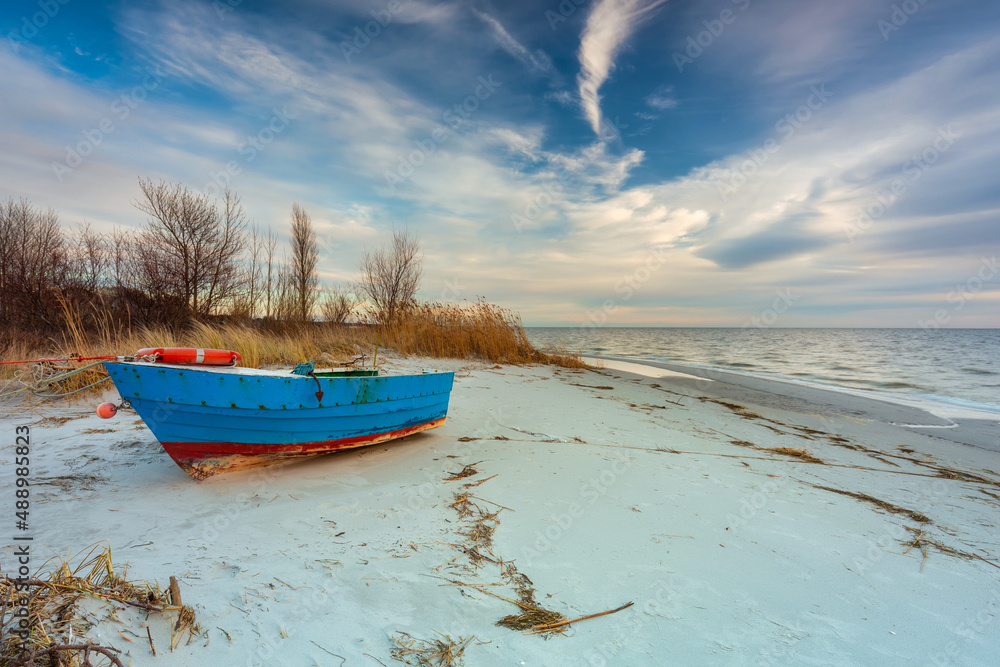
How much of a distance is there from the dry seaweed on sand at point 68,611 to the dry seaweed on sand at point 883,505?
4.71m

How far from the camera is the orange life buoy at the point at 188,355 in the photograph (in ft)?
10.7

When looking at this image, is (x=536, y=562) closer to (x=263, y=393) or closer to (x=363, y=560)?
(x=363, y=560)

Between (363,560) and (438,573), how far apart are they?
0.44 m

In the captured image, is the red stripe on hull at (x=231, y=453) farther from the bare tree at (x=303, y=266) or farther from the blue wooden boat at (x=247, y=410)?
the bare tree at (x=303, y=266)

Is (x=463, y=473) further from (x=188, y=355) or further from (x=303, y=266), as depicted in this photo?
(x=303, y=266)

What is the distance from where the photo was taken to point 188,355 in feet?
11.3

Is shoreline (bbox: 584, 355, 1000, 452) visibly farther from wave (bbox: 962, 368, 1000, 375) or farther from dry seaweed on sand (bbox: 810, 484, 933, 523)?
wave (bbox: 962, 368, 1000, 375)

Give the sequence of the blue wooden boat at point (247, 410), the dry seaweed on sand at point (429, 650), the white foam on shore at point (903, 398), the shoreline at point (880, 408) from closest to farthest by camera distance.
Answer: the dry seaweed on sand at point (429, 650)
the blue wooden boat at point (247, 410)
the shoreline at point (880, 408)
the white foam on shore at point (903, 398)

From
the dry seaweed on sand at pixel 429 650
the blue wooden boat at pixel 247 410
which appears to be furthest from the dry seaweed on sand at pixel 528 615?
the blue wooden boat at pixel 247 410

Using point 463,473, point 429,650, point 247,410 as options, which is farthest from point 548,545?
point 247,410

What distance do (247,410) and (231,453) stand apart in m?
0.47

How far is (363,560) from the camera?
7.74ft

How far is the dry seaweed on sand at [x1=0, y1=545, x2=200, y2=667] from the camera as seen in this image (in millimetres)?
1373

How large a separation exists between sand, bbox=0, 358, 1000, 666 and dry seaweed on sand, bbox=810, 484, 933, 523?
0.07 feet
